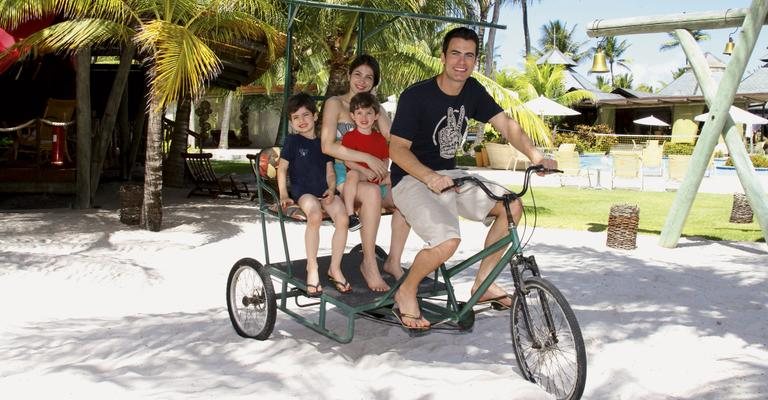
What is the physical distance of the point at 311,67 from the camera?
3195 centimetres

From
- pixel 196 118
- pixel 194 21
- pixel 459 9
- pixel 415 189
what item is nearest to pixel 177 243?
pixel 194 21

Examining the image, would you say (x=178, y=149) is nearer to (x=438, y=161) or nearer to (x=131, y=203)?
(x=131, y=203)

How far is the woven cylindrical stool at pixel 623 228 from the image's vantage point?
9.50 metres

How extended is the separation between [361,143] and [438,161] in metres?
0.56

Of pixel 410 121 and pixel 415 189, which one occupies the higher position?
pixel 410 121

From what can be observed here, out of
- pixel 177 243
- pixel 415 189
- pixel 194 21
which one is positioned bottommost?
pixel 177 243

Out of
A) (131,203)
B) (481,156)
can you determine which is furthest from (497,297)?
(481,156)

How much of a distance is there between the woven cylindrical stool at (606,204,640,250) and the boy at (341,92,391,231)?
216 inches

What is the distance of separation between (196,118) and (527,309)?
42.9m

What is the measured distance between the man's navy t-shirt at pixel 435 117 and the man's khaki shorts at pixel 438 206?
0.13 metres

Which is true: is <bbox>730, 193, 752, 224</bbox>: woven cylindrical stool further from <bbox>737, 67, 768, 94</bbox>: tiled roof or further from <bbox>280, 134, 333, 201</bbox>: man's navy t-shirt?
<bbox>737, 67, 768, 94</bbox>: tiled roof

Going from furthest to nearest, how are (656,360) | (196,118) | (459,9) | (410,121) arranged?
(196,118), (459,9), (656,360), (410,121)

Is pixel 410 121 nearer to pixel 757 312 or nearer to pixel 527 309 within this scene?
pixel 527 309

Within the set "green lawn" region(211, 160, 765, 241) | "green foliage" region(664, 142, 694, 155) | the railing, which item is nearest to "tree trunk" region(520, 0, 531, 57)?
the railing
